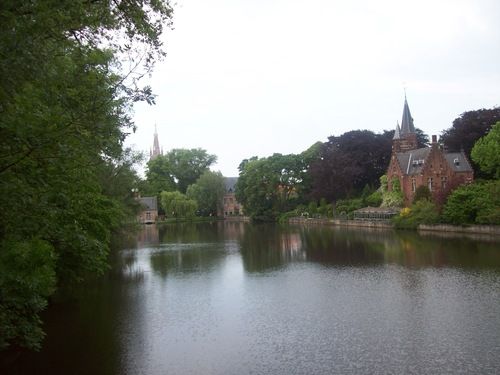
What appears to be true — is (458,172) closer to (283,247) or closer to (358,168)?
(358,168)

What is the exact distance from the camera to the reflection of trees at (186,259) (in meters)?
27.0

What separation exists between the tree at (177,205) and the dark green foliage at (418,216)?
4254cm

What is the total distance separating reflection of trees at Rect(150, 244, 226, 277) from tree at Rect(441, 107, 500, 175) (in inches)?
1273

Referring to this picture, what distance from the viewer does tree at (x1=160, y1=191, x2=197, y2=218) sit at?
84.2m

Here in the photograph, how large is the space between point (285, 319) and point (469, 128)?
46507 millimetres

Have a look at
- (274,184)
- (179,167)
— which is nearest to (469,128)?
(274,184)

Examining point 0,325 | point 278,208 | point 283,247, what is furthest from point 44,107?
point 278,208

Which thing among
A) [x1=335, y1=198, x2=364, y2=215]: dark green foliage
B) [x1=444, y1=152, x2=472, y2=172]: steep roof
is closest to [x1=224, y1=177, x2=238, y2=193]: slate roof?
[x1=335, y1=198, x2=364, y2=215]: dark green foliage

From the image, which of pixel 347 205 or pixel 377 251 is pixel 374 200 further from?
pixel 377 251

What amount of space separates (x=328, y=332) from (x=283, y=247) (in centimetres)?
2351

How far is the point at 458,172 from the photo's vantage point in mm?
54469

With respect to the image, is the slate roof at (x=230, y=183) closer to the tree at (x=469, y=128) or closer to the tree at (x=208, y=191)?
the tree at (x=208, y=191)

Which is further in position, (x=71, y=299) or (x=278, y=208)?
(x=278, y=208)

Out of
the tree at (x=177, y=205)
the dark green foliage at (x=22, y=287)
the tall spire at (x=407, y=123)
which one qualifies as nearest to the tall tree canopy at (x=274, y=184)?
the tree at (x=177, y=205)
